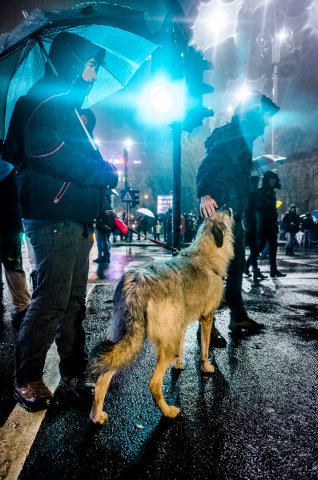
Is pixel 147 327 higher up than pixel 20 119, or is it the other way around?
pixel 20 119

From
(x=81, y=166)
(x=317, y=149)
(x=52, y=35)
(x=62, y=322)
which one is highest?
(x=317, y=149)

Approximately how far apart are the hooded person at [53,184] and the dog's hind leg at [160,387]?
64 centimetres

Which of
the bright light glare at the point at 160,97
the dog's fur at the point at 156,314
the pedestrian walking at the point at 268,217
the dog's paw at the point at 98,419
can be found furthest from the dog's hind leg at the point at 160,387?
the pedestrian walking at the point at 268,217

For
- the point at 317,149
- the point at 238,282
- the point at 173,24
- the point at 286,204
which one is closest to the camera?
the point at 238,282

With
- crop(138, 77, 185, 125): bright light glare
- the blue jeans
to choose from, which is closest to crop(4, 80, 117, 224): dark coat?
the blue jeans

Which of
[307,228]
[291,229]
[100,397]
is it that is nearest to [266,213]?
[100,397]

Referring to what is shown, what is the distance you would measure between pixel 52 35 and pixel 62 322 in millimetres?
2403

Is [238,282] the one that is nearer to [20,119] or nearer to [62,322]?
[62,322]

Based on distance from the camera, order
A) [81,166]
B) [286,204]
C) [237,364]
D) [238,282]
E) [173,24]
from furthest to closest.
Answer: [286,204] < [173,24] < [238,282] < [237,364] < [81,166]

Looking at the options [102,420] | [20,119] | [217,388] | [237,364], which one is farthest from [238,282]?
[20,119]

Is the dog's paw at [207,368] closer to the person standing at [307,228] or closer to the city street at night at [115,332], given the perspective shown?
the city street at night at [115,332]

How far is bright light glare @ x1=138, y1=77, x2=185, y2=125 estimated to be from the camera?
613 centimetres

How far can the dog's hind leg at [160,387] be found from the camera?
7.33 ft

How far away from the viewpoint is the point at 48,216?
2.31 m
